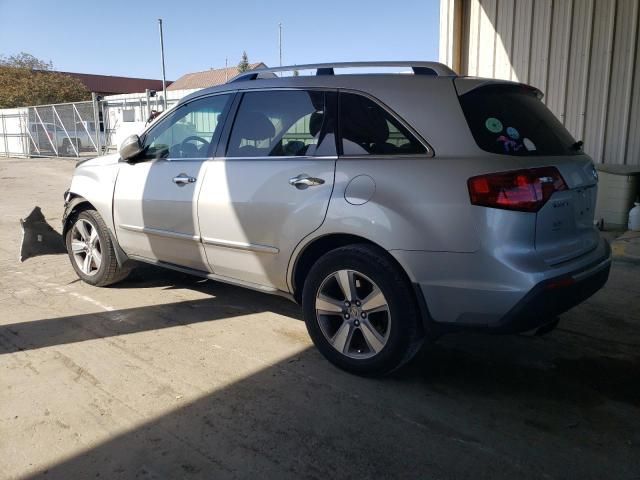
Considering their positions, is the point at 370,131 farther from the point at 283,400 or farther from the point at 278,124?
the point at 283,400

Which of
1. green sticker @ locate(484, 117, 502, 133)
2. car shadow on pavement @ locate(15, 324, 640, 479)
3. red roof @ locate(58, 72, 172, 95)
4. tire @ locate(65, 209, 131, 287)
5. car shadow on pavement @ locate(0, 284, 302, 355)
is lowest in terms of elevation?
car shadow on pavement @ locate(15, 324, 640, 479)

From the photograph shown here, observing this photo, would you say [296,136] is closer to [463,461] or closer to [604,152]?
[463,461]

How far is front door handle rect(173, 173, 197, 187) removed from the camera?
13.8ft

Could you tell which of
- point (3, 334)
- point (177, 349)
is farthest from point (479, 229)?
point (3, 334)

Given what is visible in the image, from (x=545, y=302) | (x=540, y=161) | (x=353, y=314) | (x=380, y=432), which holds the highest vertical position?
(x=540, y=161)

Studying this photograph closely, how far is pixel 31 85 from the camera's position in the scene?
42.7m

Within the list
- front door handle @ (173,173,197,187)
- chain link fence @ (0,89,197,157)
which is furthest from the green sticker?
chain link fence @ (0,89,197,157)

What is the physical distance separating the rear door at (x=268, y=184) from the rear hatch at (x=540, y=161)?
3.04 ft

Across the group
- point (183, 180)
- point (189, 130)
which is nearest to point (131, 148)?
point (189, 130)

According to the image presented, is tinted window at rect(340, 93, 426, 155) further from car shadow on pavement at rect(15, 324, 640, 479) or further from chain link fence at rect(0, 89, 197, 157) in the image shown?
chain link fence at rect(0, 89, 197, 157)

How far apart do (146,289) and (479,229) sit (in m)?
3.63

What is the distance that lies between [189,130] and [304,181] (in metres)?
1.55

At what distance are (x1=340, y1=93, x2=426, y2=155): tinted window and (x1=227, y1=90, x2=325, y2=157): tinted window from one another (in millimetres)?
195

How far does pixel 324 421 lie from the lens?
2965 mm
